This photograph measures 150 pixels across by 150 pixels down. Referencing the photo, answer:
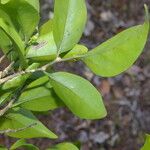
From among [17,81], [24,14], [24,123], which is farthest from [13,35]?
[24,123]

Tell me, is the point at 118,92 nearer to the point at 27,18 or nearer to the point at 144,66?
the point at 144,66

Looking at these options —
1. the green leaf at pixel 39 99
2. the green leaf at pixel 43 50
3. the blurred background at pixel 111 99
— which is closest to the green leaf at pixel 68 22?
A: the green leaf at pixel 43 50

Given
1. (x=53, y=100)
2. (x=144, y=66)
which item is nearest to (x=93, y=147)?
(x=144, y=66)

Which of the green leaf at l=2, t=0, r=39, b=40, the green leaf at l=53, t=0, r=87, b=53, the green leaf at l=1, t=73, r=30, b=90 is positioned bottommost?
the green leaf at l=1, t=73, r=30, b=90

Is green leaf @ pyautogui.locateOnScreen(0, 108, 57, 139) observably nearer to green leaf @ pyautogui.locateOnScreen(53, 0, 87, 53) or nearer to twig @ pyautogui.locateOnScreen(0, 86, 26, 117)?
twig @ pyautogui.locateOnScreen(0, 86, 26, 117)

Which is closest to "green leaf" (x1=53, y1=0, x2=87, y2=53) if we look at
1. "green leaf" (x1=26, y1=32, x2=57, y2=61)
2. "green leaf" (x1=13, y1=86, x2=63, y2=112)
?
"green leaf" (x1=26, y1=32, x2=57, y2=61)

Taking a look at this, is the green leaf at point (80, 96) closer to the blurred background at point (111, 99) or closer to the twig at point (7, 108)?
the twig at point (7, 108)

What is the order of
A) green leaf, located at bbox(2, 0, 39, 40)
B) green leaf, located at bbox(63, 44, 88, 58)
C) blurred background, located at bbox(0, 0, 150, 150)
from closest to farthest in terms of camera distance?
green leaf, located at bbox(2, 0, 39, 40) → green leaf, located at bbox(63, 44, 88, 58) → blurred background, located at bbox(0, 0, 150, 150)
